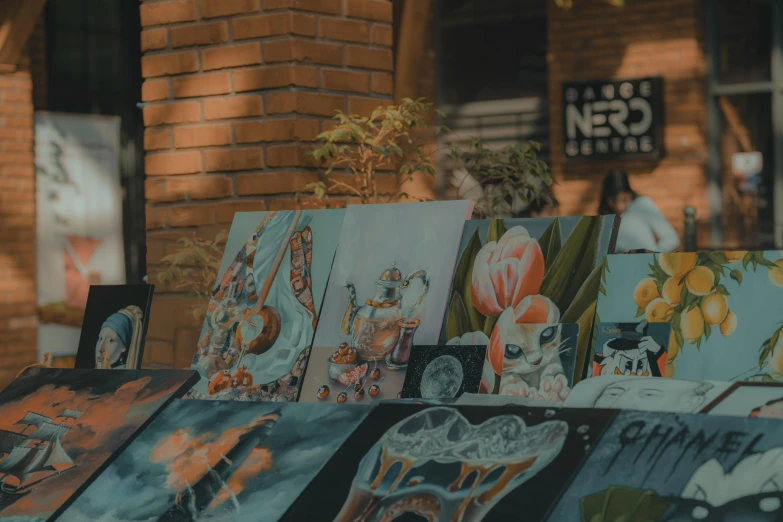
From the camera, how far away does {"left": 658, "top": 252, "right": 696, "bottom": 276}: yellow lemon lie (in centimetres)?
159

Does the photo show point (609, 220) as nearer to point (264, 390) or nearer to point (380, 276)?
point (380, 276)

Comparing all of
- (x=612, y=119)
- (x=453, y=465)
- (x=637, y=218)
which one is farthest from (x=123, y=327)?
(x=612, y=119)

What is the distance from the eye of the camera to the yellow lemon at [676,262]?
159 cm

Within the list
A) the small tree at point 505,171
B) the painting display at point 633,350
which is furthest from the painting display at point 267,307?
the small tree at point 505,171

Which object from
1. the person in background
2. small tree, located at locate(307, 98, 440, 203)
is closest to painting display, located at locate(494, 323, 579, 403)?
small tree, located at locate(307, 98, 440, 203)

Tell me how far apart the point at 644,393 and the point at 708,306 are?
229 millimetres

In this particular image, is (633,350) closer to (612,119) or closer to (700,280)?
(700,280)

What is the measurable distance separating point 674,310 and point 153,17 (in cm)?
211

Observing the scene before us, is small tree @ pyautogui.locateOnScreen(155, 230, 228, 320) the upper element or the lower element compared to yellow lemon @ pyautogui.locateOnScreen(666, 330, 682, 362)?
upper

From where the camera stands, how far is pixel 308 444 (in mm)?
1498

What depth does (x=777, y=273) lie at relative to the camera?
1.52 m

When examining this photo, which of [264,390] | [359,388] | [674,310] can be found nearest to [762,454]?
[674,310]

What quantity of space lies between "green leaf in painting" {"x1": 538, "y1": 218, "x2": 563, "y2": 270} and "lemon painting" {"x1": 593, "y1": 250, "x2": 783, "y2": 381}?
93mm

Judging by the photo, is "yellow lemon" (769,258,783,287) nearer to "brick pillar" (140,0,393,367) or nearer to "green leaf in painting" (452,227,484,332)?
"green leaf in painting" (452,227,484,332)
